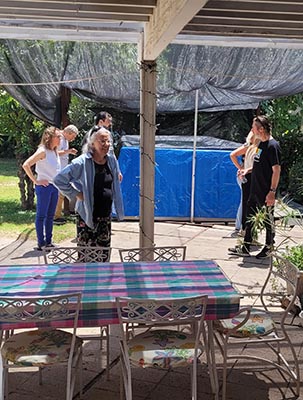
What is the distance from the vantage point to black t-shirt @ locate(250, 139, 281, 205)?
17.1ft

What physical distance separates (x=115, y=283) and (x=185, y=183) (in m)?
4.81

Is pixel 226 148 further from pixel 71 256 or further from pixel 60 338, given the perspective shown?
pixel 60 338

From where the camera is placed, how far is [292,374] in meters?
3.08

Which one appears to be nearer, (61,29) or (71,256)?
(71,256)

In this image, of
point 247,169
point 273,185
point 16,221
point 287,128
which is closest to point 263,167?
point 273,185

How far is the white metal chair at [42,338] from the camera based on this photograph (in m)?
2.39

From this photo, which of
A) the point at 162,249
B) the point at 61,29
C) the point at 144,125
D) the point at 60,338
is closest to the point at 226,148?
the point at 144,125

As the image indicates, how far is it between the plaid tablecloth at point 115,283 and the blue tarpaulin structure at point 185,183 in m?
4.32

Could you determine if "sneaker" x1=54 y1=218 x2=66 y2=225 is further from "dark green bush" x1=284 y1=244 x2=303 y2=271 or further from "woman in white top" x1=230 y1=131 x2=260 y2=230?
"dark green bush" x1=284 y1=244 x2=303 y2=271

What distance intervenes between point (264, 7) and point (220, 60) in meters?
3.03

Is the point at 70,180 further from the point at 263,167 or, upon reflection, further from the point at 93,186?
the point at 263,167

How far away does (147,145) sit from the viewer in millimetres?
4559

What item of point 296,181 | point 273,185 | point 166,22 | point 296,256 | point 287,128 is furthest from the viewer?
point 287,128

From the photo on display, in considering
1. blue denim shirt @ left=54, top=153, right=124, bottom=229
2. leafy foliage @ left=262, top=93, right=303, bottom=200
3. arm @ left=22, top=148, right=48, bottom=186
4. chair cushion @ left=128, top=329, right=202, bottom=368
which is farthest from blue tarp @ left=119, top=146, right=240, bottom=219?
chair cushion @ left=128, top=329, right=202, bottom=368
